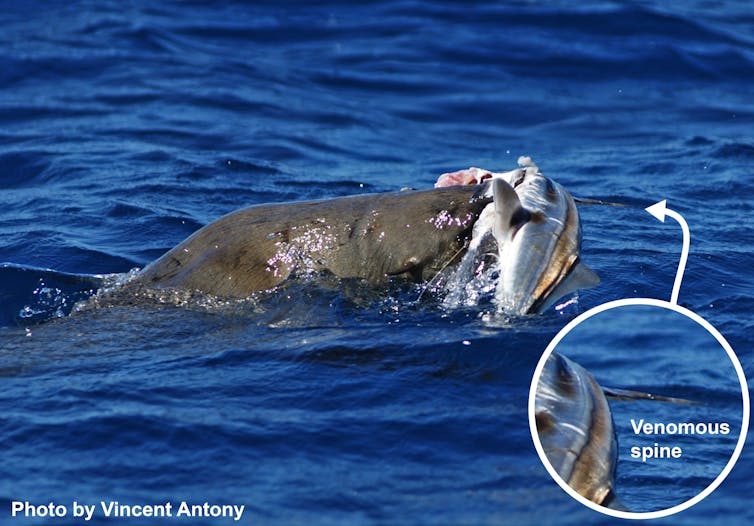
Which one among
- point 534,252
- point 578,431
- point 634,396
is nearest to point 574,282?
point 534,252

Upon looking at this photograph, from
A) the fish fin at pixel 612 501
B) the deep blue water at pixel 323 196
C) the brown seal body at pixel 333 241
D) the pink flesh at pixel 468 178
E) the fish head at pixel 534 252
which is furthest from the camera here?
the pink flesh at pixel 468 178

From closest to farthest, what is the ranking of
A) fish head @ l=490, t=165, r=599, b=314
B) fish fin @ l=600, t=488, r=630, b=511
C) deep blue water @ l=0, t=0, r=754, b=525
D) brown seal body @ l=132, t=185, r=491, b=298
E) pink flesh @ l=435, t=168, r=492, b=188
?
fish fin @ l=600, t=488, r=630, b=511 < deep blue water @ l=0, t=0, r=754, b=525 < fish head @ l=490, t=165, r=599, b=314 < brown seal body @ l=132, t=185, r=491, b=298 < pink flesh @ l=435, t=168, r=492, b=188

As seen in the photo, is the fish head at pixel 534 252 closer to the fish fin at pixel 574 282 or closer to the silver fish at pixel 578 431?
the fish fin at pixel 574 282

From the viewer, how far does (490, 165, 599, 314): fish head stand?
18.4ft

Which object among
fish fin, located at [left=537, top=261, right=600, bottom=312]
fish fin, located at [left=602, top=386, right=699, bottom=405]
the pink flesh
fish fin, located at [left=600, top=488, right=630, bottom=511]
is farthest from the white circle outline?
the pink flesh

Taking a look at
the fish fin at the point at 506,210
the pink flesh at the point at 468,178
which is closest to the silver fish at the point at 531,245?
the fish fin at the point at 506,210

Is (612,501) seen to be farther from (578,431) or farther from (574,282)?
(574,282)

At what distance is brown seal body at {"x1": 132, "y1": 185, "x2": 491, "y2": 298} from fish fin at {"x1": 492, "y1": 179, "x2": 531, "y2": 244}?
33cm

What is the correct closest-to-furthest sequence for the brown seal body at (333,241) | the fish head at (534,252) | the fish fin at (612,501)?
1. the fish fin at (612,501)
2. the fish head at (534,252)
3. the brown seal body at (333,241)

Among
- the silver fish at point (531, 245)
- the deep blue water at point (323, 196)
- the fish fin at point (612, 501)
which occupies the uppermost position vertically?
the silver fish at point (531, 245)

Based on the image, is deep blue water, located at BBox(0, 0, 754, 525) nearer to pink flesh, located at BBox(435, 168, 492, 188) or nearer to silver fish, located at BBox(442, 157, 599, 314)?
silver fish, located at BBox(442, 157, 599, 314)

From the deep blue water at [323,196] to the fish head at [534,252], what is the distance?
0.26 m

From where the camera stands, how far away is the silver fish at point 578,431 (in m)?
4.26

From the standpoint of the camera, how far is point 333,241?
20.3ft
